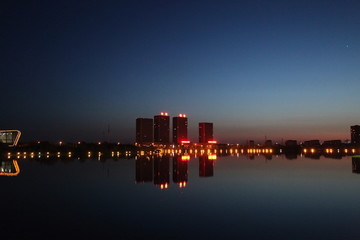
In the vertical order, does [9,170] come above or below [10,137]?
below

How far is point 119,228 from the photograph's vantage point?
1369 cm

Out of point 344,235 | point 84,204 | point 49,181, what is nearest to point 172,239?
point 344,235

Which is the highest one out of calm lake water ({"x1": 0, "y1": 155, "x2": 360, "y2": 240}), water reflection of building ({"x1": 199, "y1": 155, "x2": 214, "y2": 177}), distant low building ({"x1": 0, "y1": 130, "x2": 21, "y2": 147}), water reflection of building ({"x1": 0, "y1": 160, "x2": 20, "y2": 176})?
distant low building ({"x1": 0, "y1": 130, "x2": 21, "y2": 147})

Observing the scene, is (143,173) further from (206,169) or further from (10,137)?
(10,137)

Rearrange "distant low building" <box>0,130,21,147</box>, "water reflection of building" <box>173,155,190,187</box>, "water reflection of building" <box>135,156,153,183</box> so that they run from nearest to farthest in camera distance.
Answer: "water reflection of building" <box>173,155,190,187</box> → "water reflection of building" <box>135,156,153,183</box> → "distant low building" <box>0,130,21,147</box>

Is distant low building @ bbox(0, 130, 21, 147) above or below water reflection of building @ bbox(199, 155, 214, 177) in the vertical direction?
above

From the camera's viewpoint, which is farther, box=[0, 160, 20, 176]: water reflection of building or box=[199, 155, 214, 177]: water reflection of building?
box=[199, 155, 214, 177]: water reflection of building

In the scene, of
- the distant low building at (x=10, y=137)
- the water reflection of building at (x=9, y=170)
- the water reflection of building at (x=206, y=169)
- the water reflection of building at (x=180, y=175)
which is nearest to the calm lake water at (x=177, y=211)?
the water reflection of building at (x=180, y=175)

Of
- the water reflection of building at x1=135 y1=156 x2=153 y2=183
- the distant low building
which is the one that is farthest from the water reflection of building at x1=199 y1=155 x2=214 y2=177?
the distant low building

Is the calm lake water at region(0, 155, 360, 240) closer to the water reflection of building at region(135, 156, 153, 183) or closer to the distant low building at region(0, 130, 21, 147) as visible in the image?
the water reflection of building at region(135, 156, 153, 183)

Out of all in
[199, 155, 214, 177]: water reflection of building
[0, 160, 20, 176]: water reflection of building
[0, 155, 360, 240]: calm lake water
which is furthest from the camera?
[199, 155, 214, 177]: water reflection of building

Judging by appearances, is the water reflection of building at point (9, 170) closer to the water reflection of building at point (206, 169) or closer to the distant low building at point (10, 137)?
the water reflection of building at point (206, 169)

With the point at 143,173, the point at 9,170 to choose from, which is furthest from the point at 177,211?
the point at 9,170

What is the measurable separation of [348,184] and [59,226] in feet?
80.1
